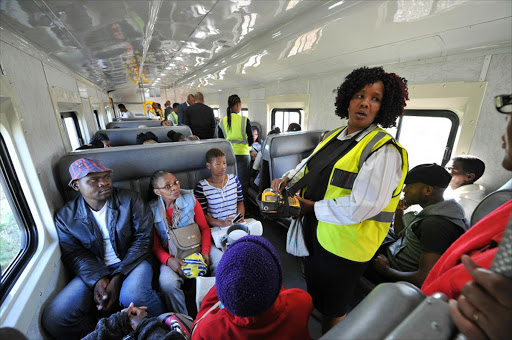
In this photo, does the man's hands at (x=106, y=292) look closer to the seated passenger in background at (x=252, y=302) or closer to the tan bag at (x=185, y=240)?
the tan bag at (x=185, y=240)

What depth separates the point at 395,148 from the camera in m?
1.11

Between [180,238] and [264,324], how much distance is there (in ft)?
4.33

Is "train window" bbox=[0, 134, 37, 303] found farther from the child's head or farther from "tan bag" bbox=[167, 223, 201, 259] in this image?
the child's head

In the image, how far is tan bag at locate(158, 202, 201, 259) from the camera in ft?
6.08

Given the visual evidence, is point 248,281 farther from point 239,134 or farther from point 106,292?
point 239,134

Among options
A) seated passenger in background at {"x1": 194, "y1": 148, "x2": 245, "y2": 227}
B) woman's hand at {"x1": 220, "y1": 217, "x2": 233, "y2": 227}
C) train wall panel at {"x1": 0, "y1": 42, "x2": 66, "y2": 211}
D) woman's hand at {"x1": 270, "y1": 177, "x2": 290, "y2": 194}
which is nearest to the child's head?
seated passenger in background at {"x1": 194, "y1": 148, "x2": 245, "y2": 227}

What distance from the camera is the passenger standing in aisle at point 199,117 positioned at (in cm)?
469

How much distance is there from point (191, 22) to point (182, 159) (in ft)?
5.36

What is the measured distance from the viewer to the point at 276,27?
2523 millimetres

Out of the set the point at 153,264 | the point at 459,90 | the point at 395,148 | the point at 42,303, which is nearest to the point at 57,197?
the point at 42,303

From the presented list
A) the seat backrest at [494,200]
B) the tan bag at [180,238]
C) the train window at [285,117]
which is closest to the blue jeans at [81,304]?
the tan bag at [180,238]

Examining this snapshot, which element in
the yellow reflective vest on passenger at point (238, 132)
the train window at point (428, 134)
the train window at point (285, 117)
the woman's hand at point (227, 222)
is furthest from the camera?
Result: the train window at point (285, 117)

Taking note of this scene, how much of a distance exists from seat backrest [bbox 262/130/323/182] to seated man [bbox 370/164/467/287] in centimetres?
167

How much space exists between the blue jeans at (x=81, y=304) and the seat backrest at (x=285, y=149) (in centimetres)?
203
